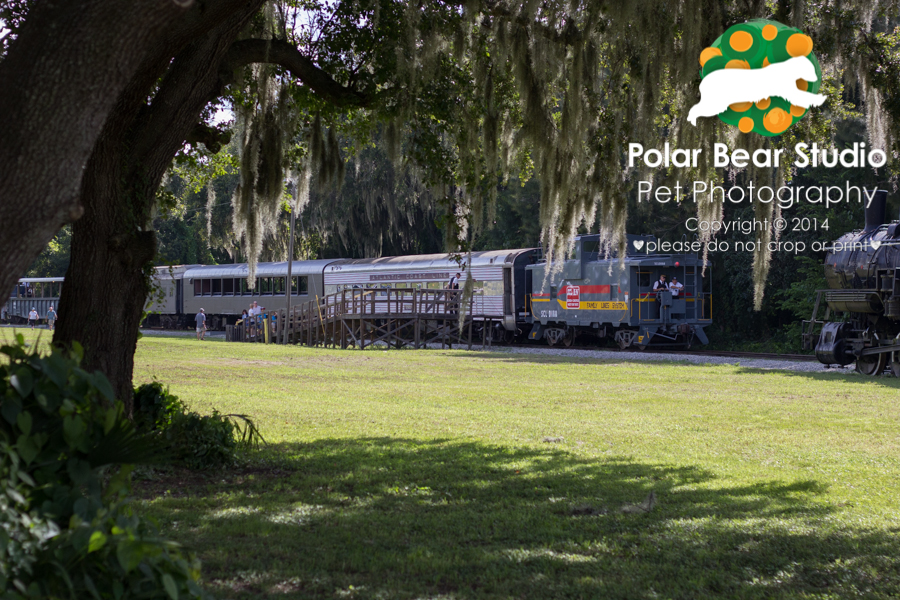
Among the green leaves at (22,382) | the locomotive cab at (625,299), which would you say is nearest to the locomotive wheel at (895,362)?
the locomotive cab at (625,299)

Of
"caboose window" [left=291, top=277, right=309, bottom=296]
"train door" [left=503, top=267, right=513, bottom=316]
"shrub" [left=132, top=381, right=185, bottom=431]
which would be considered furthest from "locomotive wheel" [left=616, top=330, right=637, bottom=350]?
"shrub" [left=132, top=381, right=185, bottom=431]

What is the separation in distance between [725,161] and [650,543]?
18.8 feet

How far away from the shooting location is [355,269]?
111ft

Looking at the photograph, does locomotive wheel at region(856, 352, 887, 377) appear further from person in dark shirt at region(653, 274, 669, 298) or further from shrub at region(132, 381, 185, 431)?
shrub at region(132, 381, 185, 431)

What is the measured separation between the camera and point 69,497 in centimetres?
258

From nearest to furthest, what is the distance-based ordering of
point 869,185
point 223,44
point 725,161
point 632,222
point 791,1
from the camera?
point 223,44 < point 791,1 < point 725,161 < point 869,185 < point 632,222

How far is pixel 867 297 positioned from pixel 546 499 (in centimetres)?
1349

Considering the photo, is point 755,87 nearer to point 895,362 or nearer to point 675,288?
point 895,362

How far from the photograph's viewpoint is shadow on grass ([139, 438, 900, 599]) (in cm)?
428

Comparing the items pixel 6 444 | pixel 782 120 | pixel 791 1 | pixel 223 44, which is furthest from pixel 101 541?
pixel 782 120

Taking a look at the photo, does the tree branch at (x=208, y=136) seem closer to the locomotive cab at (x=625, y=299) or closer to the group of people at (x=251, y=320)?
the locomotive cab at (x=625, y=299)

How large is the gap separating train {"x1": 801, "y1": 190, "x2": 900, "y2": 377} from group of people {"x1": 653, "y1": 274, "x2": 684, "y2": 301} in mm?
7390

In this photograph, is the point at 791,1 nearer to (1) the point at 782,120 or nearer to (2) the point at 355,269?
(1) the point at 782,120

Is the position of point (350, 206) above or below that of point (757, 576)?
above
